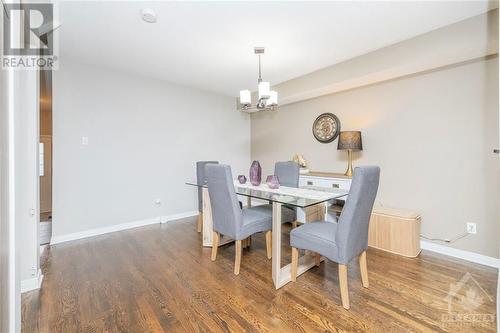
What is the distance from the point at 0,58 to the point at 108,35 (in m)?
1.88

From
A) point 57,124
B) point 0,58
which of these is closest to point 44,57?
point 57,124

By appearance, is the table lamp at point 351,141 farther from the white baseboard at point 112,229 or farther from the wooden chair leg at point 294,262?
the white baseboard at point 112,229

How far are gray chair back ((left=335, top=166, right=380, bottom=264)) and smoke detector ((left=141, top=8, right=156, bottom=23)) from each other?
7.01ft

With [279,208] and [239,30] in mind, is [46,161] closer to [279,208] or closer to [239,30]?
[239,30]

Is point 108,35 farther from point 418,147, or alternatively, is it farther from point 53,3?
point 418,147

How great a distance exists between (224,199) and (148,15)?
1.79 meters

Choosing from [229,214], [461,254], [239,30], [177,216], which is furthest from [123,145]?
[461,254]

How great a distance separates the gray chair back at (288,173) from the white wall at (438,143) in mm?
972

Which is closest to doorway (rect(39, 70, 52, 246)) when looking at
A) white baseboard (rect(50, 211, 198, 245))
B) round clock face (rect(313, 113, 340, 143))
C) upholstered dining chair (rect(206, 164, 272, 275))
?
white baseboard (rect(50, 211, 198, 245))

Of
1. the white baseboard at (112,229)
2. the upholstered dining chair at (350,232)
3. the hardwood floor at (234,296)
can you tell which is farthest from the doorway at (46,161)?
the upholstered dining chair at (350,232)

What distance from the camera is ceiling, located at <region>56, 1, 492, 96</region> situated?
192 centimetres

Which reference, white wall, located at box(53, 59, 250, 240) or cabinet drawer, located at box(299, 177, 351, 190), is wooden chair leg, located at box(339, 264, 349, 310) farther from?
white wall, located at box(53, 59, 250, 240)

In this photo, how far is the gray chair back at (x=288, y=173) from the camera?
2.98 meters

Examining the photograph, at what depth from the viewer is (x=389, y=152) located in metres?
2.96
